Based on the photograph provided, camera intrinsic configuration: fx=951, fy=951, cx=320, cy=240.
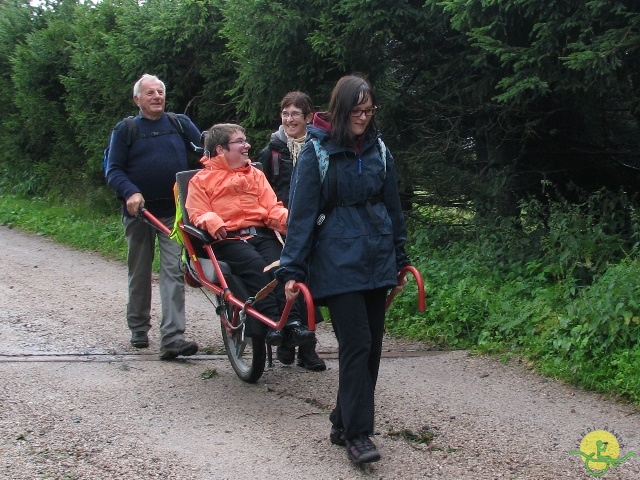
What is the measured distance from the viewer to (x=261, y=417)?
18.9 feet

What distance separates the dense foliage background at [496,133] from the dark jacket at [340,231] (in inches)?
83.9

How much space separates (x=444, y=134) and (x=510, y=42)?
5.62 feet

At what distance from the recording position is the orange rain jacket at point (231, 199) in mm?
6500

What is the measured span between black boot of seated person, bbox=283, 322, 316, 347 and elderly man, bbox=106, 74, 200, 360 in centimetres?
146

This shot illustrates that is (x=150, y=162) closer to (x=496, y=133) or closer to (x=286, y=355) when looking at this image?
(x=286, y=355)

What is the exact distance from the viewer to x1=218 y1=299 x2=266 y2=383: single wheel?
6.32 metres

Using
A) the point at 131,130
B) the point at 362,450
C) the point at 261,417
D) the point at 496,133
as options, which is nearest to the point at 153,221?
the point at 131,130

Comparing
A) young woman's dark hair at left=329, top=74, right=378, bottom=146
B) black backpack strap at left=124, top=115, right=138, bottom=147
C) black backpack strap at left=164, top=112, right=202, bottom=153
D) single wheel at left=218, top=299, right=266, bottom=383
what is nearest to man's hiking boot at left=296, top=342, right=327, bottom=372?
single wheel at left=218, top=299, right=266, bottom=383

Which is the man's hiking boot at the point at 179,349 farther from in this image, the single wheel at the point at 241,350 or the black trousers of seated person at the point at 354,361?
the black trousers of seated person at the point at 354,361

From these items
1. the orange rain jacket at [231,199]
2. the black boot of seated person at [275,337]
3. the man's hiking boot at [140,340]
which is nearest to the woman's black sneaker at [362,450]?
the black boot of seated person at [275,337]

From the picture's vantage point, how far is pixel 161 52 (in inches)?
516

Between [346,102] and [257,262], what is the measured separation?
176 centimetres

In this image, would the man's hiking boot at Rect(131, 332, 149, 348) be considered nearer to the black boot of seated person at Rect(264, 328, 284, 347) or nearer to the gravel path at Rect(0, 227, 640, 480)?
the gravel path at Rect(0, 227, 640, 480)

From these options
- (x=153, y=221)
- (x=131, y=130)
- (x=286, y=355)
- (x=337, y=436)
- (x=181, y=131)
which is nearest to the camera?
(x=337, y=436)
